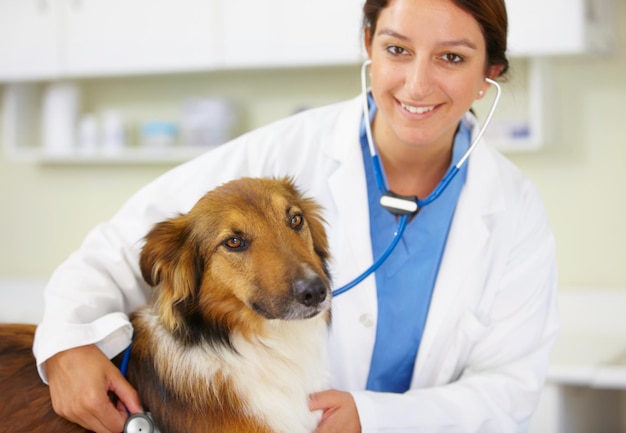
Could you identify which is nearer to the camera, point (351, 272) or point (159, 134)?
point (351, 272)

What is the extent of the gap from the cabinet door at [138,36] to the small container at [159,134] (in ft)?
0.83

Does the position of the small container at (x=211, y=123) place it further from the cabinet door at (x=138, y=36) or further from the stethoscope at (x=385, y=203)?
the stethoscope at (x=385, y=203)

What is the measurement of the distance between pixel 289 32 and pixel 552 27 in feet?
2.99

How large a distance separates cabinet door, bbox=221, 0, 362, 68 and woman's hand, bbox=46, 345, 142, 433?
1763 mm

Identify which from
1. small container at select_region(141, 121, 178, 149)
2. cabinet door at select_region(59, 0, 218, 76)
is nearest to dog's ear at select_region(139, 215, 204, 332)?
cabinet door at select_region(59, 0, 218, 76)

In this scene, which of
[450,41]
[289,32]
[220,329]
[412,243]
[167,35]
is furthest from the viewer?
[167,35]

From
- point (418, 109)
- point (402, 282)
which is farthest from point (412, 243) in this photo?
point (418, 109)

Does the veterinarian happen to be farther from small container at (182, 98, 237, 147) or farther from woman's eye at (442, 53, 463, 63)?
small container at (182, 98, 237, 147)

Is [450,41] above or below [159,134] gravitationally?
above

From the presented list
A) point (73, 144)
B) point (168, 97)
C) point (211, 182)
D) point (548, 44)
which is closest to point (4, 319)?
point (73, 144)

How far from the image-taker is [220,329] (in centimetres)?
135

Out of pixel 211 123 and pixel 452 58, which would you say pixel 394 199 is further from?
pixel 211 123

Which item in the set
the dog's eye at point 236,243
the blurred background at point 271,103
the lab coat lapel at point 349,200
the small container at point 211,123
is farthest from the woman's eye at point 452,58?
the small container at point 211,123

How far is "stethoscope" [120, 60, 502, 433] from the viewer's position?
1.29 meters
